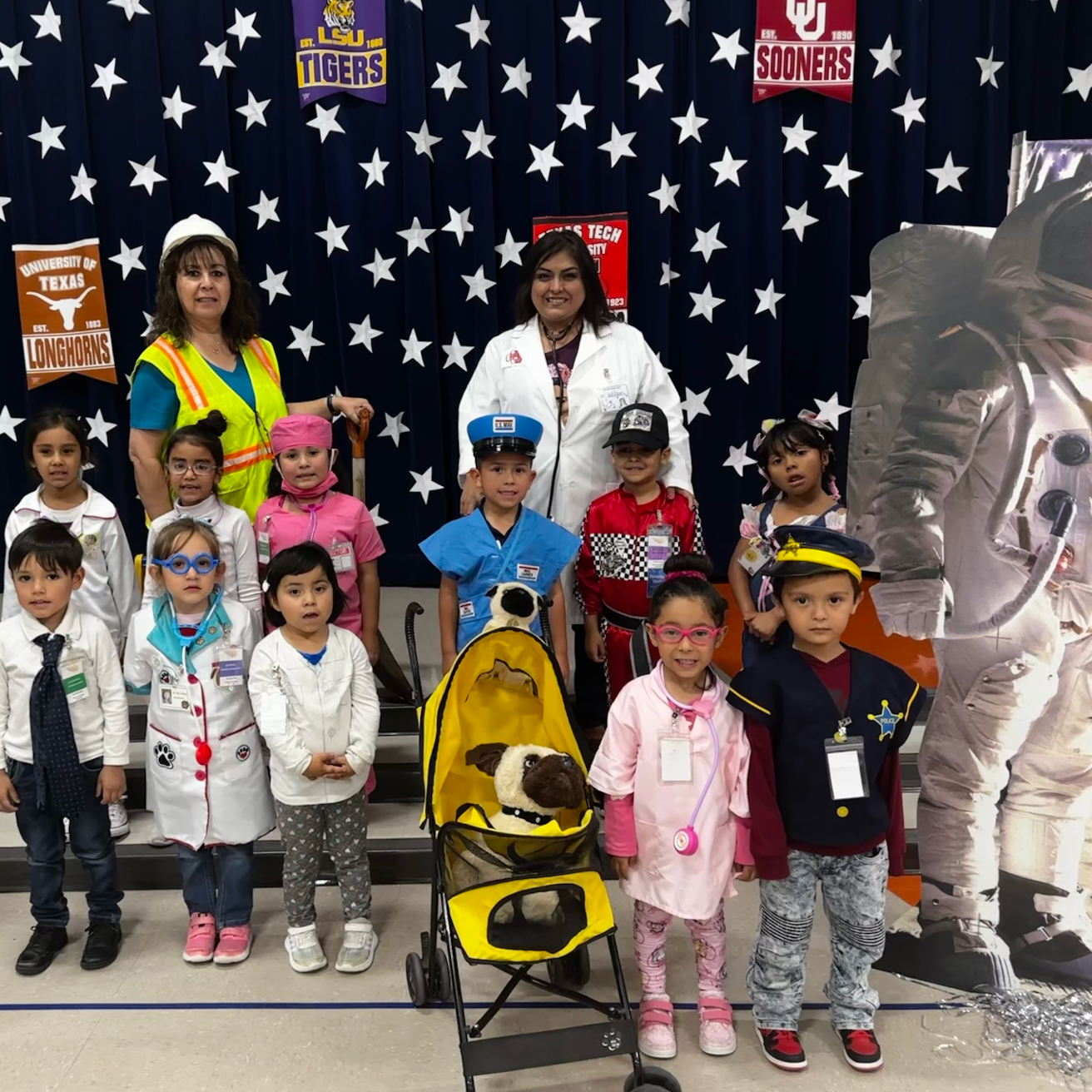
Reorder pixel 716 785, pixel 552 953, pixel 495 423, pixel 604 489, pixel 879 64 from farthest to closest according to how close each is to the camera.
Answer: pixel 879 64 < pixel 604 489 < pixel 495 423 < pixel 716 785 < pixel 552 953

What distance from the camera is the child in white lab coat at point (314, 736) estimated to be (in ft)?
8.22

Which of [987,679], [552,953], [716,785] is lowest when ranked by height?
[552,953]

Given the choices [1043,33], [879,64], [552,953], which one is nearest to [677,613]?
[552,953]

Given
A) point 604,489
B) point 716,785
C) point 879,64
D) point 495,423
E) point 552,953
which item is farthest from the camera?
point 879,64

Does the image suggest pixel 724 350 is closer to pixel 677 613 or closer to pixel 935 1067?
pixel 677 613

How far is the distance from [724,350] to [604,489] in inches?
83.8

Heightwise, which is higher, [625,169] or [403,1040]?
[625,169]

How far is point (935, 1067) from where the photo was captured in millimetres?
2225

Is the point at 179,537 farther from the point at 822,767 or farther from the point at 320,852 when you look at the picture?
the point at 822,767

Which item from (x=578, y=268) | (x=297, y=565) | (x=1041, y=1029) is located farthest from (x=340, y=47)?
(x=1041, y=1029)

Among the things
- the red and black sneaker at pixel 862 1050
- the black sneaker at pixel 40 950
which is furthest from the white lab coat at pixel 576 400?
the black sneaker at pixel 40 950

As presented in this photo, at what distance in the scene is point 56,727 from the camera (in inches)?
99.3

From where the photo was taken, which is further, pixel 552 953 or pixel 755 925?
pixel 755 925

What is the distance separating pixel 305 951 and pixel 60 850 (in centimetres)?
70
